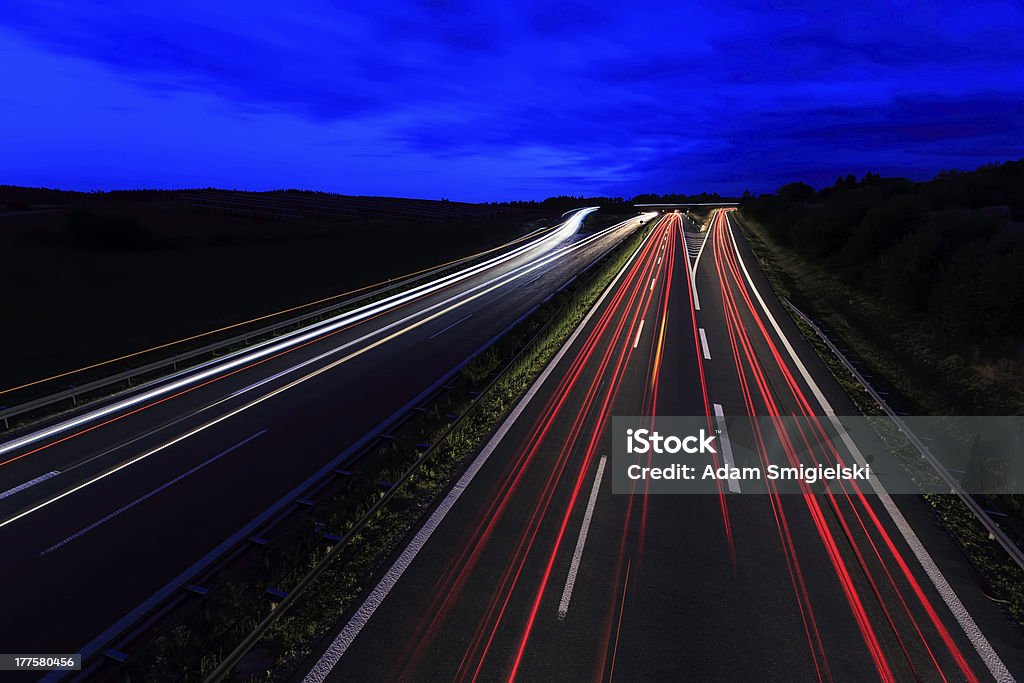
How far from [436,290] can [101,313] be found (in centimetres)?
1865

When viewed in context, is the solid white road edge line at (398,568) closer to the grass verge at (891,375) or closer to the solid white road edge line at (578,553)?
the solid white road edge line at (578,553)

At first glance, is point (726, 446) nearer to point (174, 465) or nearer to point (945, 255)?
point (174, 465)

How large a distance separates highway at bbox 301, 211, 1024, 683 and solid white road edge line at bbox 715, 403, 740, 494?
0.41 feet

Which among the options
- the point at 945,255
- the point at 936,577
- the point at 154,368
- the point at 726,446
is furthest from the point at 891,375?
the point at 154,368

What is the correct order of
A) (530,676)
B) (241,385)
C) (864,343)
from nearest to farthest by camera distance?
(530,676) < (241,385) < (864,343)

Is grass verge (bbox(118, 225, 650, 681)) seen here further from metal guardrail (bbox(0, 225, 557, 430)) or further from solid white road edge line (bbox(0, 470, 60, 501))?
metal guardrail (bbox(0, 225, 557, 430))

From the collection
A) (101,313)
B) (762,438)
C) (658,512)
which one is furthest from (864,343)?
(101,313)

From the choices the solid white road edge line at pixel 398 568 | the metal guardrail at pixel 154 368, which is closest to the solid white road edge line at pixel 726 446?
the solid white road edge line at pixel 398 568

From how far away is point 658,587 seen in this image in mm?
7762

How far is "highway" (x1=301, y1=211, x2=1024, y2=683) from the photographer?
6.50m

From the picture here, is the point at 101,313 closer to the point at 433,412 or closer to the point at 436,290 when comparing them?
the point at 436,290

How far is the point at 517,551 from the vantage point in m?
8.55

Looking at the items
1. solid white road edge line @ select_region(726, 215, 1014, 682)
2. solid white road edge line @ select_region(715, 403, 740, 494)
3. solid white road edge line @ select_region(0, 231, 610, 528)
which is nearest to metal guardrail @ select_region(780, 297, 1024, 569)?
solid white road edge line @ select_region(726, 215, 1014, 682)

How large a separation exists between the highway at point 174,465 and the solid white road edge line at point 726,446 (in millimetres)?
8631
